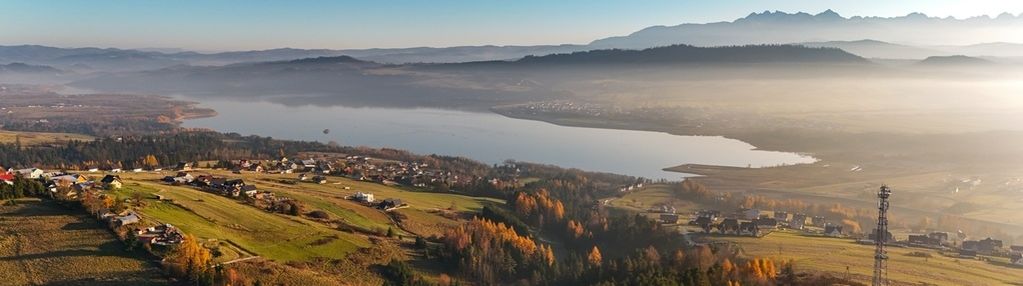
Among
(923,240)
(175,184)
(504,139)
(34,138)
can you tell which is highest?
(504,139)

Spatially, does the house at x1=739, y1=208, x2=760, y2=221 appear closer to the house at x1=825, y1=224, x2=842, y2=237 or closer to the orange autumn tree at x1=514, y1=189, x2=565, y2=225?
the house at x1=825, y1=224, x2=842, y2=237

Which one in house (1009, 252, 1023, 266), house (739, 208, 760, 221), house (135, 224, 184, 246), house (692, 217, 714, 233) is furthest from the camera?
house (739, 208, 760, 221)

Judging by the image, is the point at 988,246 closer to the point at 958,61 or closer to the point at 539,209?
the point at 539,209

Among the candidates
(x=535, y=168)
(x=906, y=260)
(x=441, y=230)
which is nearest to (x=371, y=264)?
(x=441, y=230)

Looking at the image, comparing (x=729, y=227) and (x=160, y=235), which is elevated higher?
(x=160, y=235)

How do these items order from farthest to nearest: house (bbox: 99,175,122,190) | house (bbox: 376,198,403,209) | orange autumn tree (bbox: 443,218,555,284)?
house (bbox: 376,198,403,209) < orange autumn tree (bbox: 443,218,555,284) < house (bbox: 99,175,122,190)

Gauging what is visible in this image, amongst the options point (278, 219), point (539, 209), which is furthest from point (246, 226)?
point (539, 209)

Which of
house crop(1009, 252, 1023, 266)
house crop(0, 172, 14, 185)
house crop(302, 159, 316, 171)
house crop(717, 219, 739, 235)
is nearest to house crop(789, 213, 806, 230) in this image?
house crop(717, 219, 739, 235)

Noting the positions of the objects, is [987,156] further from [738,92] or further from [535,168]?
[738,92]
